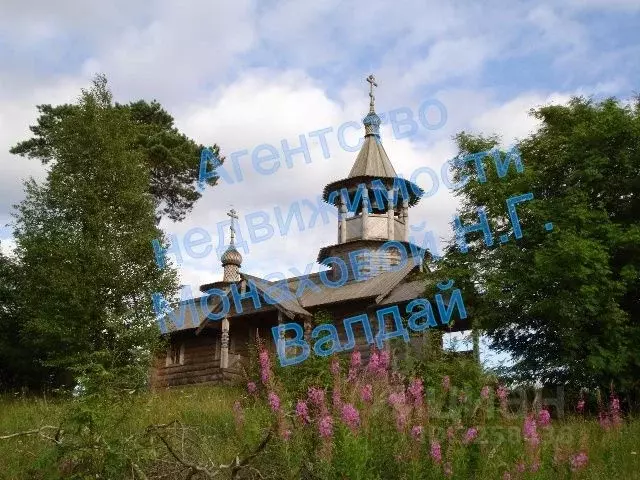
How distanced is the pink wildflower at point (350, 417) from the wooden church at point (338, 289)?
656 inches

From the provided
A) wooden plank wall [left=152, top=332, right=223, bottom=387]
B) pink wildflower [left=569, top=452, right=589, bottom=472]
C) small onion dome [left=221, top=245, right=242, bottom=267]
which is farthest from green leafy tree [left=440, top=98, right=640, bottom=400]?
small onion dome [left=221, top=245, right=242, bottom=267]

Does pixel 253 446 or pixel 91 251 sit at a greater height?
pixel 91 251

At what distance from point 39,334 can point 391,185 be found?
548 inches

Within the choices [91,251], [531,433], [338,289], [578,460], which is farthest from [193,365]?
[531,433]

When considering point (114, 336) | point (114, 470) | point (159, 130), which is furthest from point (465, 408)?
point (159, 130)

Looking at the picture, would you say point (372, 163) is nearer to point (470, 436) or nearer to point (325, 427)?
point (470, 436)

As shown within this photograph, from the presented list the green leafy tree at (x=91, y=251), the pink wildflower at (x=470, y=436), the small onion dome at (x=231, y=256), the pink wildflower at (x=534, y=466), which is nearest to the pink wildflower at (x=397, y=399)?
the pink wildflower at (x=470, y=436)

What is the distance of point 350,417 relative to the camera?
6.73m

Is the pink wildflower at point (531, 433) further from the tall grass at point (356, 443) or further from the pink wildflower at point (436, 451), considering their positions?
the pink wildflower at point (436, 451)

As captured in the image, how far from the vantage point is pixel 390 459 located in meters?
7.19

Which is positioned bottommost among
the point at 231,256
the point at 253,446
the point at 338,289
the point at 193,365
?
the point at 253,446

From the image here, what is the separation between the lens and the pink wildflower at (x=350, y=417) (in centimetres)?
671

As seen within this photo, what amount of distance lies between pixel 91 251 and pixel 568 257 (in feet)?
43.5

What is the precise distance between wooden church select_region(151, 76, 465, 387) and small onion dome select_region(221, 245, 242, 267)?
650cm
